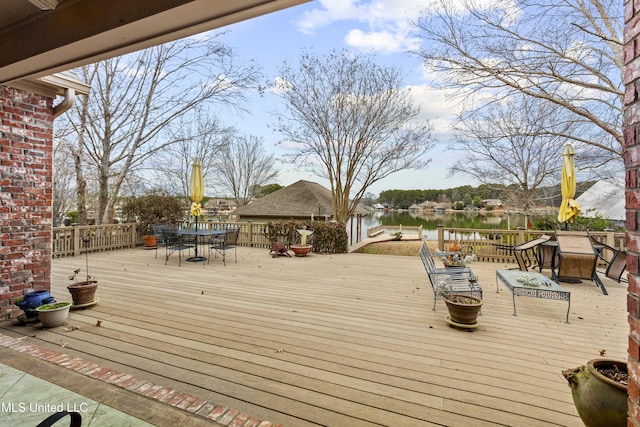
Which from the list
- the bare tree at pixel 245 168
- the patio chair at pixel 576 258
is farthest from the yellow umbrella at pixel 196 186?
the bare tree at pixel 245 168

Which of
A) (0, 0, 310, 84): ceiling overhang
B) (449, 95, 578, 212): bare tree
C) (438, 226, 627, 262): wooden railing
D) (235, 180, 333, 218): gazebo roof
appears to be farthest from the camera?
(235, 180, 333, 218): gazebo roof

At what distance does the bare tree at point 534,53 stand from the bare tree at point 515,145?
0.77m

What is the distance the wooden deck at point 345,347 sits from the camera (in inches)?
82.7

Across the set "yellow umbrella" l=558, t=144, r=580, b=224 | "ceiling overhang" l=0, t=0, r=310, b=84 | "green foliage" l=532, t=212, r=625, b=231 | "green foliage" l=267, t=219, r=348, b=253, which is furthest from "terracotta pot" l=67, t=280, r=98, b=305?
"green foliage" l=532, t=212, r=625, b=231

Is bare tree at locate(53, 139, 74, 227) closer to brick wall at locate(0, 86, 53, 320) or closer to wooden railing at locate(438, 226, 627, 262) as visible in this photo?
brick wall at locate(0, 86, 53, 320)

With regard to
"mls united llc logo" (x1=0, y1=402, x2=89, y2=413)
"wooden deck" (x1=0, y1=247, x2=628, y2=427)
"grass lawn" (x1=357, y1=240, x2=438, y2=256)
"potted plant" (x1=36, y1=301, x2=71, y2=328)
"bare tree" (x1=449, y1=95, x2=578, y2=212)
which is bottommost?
"grass lawn" (x1=357, y1=240, x2=438, y2=256)

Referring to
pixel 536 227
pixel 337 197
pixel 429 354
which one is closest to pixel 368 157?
pixel 337 197

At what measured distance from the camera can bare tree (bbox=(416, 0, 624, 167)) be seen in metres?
7.34

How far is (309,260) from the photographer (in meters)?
8.54

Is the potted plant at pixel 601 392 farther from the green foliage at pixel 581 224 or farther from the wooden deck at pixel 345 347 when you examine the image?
the green foliage at pixel 581 224

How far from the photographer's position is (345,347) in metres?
3.01

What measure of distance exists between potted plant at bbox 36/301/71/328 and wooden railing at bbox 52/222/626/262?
3961mm

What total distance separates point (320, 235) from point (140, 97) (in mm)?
8762

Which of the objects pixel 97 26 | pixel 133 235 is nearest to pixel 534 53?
pixel 97 26
